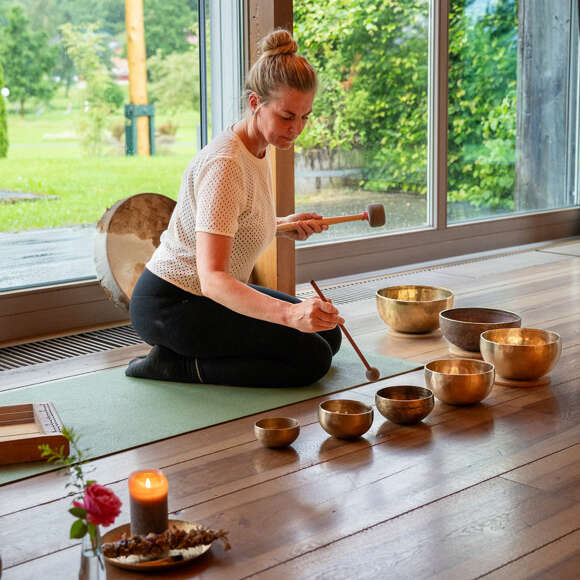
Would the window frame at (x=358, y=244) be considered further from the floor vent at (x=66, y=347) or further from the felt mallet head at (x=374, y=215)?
the felt mallet head at (x=374, y=215)

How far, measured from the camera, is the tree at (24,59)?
3.38m

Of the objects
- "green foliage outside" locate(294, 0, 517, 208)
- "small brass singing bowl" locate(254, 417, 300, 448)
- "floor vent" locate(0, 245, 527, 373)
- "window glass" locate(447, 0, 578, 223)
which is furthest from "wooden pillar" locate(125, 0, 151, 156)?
"window glass" locate(447, 0, 578, 223)

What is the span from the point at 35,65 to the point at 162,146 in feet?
2.09

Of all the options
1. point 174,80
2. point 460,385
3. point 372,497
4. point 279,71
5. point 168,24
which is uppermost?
point 168,24

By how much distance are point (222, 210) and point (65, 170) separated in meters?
1.43

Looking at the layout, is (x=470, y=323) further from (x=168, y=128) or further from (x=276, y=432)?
(x=168, y=128)

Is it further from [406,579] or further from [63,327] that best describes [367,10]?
[406,579]

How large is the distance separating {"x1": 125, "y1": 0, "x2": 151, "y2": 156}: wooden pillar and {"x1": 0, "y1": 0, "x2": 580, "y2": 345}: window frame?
0.43 m

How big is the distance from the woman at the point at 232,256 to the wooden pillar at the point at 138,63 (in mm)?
1068

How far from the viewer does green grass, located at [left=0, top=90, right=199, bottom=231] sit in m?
3.49

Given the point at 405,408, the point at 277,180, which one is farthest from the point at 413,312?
the point at 405,408

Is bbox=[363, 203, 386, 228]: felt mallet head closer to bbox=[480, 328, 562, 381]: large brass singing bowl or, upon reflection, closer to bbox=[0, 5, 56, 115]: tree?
bbox=[480, 328, 562, 381]: large brass singing bowl

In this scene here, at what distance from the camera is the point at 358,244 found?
4734 mm

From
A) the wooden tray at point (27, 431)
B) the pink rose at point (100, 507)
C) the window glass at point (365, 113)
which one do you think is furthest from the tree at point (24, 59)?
the pink rose at point (100, 507)
